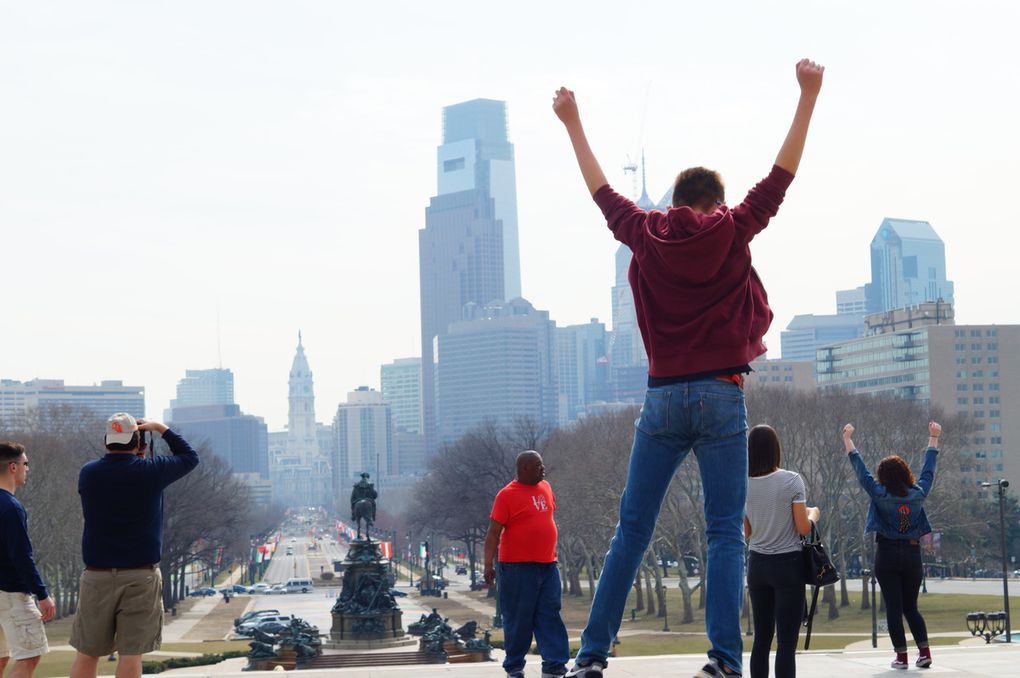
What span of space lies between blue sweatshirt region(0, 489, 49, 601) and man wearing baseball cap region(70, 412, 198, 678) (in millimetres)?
1035

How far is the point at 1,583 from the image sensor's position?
10.0 m

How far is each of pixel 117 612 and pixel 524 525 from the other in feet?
10.0

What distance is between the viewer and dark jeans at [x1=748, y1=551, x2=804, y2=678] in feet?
30.7

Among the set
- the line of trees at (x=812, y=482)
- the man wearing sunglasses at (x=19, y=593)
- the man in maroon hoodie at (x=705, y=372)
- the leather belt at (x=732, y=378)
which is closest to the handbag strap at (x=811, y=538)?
the man in maroon hoodie at (x=705, y=372)

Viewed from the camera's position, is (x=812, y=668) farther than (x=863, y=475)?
No

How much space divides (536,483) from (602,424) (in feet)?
243

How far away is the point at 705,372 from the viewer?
7281 mm

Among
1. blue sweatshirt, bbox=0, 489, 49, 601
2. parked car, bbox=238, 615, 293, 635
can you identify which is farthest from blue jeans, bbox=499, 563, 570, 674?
parked car, bbox=238, 615, 293, 635

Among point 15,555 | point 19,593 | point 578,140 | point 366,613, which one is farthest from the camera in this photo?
point 366,613

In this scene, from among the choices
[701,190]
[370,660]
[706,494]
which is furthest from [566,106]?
[370,660]

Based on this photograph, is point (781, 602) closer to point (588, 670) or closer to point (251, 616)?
point (588, 670)

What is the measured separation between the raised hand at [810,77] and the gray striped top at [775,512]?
2.94 metres

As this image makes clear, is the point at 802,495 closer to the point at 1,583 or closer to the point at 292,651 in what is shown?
the point at 1,583

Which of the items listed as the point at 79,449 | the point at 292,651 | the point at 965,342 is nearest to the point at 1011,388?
the point at 965,342
